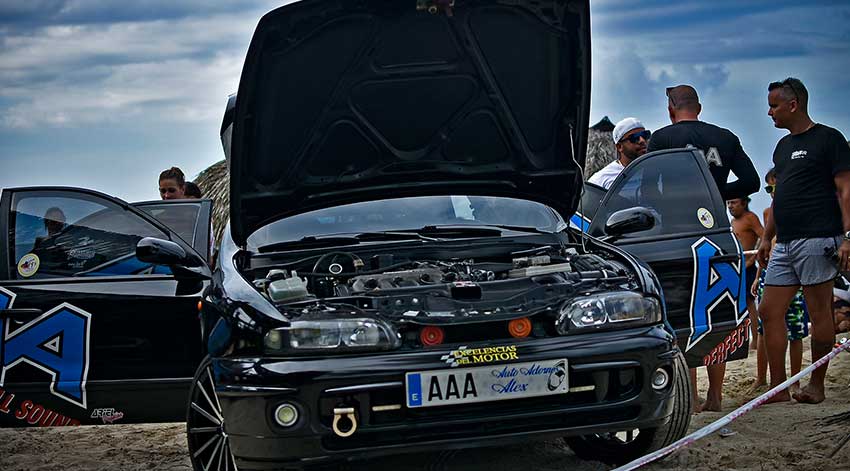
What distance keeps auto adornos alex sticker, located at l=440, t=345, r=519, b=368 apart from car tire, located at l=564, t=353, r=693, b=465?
863 mm

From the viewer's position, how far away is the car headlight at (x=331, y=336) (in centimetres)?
410

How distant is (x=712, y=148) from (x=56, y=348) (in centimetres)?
425

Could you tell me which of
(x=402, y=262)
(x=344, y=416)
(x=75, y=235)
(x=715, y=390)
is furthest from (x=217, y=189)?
(x=344, y=416)

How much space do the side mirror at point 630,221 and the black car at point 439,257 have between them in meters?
0.01

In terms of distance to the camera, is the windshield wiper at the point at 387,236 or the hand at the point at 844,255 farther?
the hand at the point at 844,255

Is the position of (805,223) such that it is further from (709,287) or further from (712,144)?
(709,287)

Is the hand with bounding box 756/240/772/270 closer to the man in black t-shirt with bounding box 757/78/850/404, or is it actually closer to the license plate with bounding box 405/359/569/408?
the man in black t-shirt with bounding box 757/78/850/404

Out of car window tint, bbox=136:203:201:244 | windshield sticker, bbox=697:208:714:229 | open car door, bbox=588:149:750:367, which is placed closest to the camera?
open car door, bbox=588:149:750:367

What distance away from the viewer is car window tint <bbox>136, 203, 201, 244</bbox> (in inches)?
239

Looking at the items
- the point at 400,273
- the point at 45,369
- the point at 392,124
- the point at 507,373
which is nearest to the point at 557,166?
the point at 392,124

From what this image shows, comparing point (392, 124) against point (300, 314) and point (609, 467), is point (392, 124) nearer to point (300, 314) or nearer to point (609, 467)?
point (300, 314)

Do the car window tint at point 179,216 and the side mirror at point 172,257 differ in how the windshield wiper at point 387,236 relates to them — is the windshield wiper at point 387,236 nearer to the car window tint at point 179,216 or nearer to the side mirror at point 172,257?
the side mirror at point 172,257

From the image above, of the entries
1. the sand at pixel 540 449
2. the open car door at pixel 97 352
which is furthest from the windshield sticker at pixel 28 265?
the sand at pixel 540 449

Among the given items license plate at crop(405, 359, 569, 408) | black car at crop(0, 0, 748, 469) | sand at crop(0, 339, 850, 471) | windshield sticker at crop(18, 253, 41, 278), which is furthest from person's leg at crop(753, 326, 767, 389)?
windshield sticker at crop(18, 253, 41, 278)
